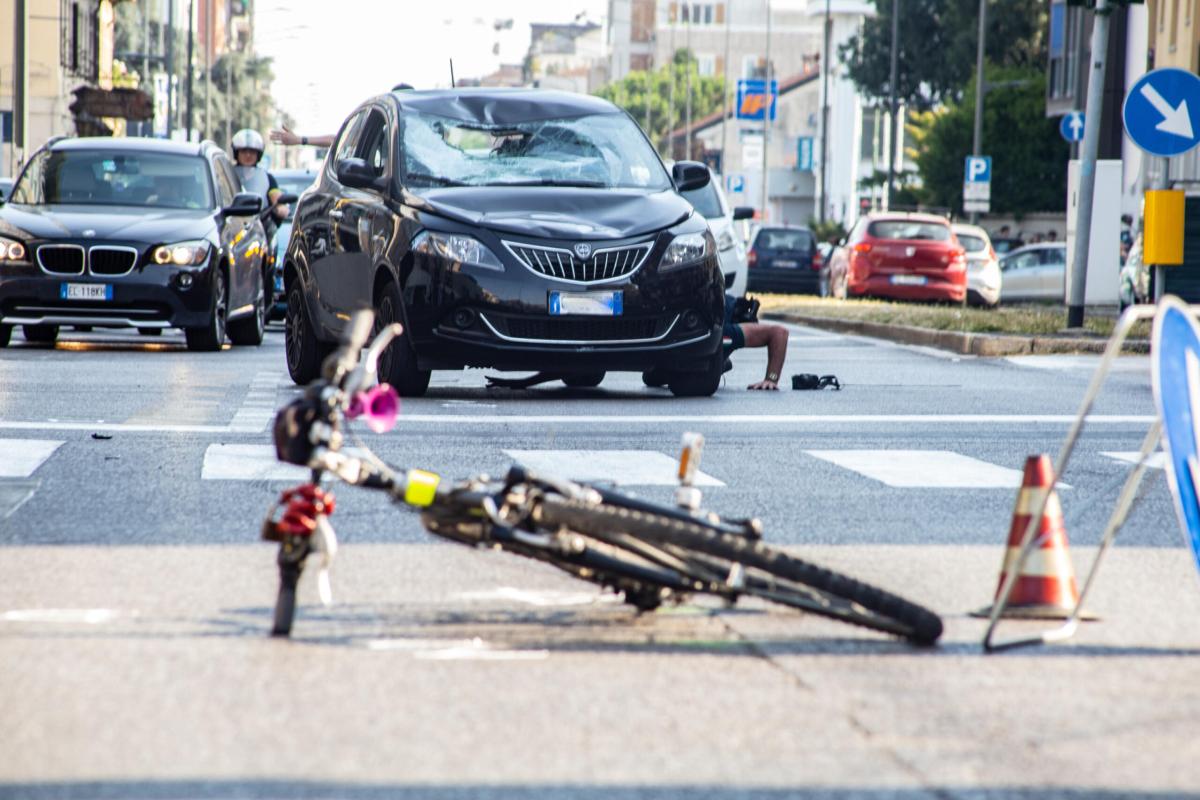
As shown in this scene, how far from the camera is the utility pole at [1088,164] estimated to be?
22328 mm

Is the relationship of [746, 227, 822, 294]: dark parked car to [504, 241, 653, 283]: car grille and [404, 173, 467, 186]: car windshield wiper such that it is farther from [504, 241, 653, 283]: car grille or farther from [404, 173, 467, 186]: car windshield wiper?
[504, 241, 653, 283]: car grille

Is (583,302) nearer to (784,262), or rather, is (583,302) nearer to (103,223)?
(103,223)

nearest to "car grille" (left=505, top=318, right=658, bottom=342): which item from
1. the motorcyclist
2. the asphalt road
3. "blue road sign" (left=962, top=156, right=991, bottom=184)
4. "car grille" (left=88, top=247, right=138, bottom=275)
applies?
the asphalt road

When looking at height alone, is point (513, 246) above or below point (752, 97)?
below

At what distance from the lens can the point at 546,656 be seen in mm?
5727

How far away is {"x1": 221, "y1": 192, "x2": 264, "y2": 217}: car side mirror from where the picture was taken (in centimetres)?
1936

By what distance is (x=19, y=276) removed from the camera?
1869 centimetres

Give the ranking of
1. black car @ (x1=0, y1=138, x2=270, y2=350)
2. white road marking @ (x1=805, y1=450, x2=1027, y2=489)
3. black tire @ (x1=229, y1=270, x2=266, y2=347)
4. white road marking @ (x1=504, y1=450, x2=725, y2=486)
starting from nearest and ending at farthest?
white road marking @ (x1=504, y1=450, x2=725, y2=486), white road marking @ (x1=805, y1=450, x2=1027, y2=489), black car @ (x1=0, y1=138, x2=270, y2=350), black tire @ (x1=229, y1=270, x2=266, y2=347)

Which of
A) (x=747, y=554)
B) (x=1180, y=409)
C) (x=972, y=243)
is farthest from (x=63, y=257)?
(x=972, y=243)

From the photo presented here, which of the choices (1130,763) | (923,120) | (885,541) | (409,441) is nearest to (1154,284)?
(409,441)

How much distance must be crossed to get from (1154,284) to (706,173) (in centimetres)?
943

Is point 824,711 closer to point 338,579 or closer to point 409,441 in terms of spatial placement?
point 338,579

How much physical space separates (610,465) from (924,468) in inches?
55.8

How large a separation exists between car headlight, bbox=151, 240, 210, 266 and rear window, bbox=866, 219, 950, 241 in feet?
63.0
